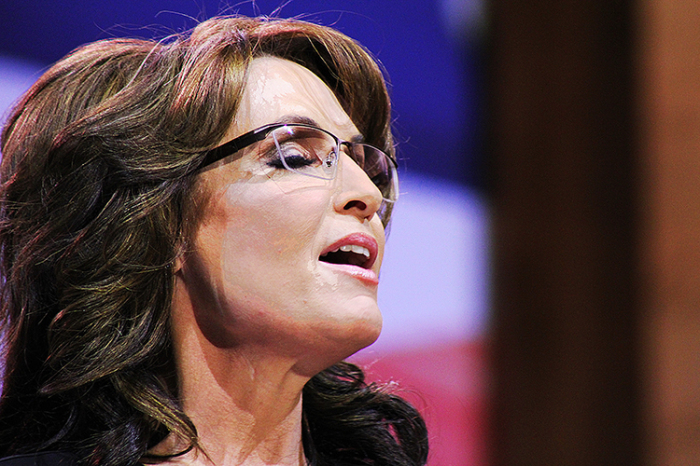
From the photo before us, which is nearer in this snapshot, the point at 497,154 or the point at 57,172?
the point at 497,154

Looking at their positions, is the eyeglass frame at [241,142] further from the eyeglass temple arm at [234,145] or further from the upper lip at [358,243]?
the upper lip at [358,243]

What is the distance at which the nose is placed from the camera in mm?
1137

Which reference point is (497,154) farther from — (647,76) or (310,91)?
(310,91)

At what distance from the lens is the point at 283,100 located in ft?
3.87

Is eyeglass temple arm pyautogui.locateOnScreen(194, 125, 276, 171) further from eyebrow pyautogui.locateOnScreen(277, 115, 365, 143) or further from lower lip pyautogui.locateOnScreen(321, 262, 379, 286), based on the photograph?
lower lip pyautogui.locateOnScreen(321, 262, 379, 286)

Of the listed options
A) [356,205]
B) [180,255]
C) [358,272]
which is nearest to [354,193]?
[356,205]

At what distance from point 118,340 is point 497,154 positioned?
66cm

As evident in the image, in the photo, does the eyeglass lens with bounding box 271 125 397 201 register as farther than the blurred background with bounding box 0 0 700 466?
Yes

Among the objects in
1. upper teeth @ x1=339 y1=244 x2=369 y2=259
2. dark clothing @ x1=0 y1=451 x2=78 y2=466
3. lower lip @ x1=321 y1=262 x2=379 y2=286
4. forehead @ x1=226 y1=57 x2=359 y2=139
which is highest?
forehead @ x1=226 y1=57 x2=359 y2=139

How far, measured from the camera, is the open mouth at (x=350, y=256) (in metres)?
1.14

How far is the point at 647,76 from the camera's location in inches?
Result: 35.6

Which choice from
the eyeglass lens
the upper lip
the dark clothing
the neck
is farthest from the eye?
the dark clothing

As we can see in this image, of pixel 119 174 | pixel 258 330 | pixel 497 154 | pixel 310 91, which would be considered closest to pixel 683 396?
pixel 497 154

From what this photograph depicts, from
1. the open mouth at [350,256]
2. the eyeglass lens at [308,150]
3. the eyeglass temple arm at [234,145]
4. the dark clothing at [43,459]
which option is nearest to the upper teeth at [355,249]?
the open mouth at [350,256]
